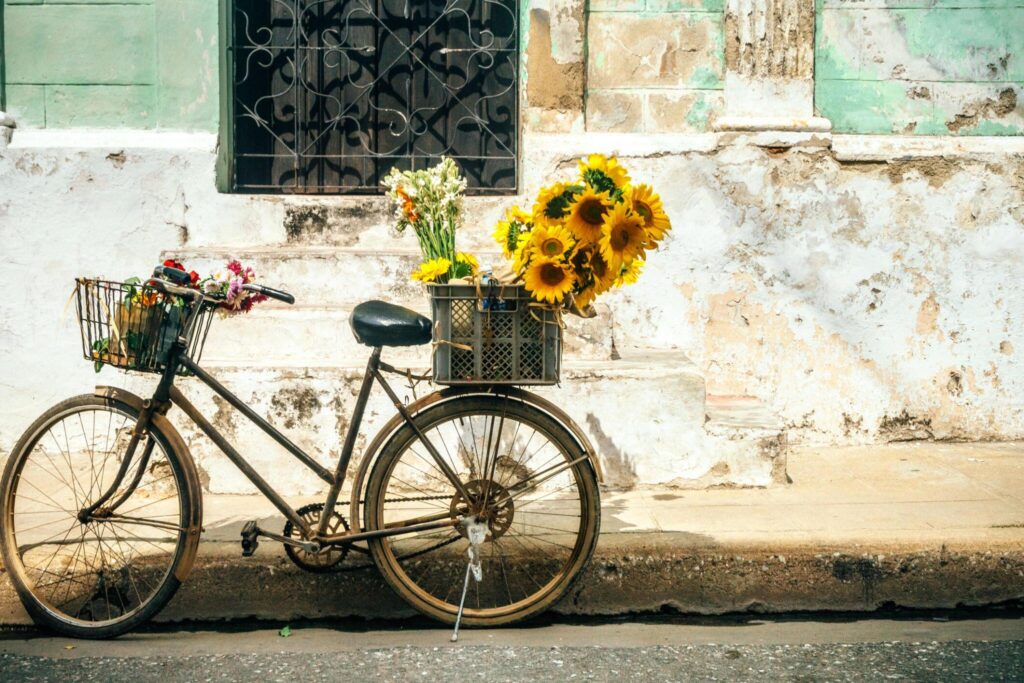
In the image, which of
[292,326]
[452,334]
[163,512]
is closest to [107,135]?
[292,326]

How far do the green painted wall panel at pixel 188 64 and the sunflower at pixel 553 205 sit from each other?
305cm

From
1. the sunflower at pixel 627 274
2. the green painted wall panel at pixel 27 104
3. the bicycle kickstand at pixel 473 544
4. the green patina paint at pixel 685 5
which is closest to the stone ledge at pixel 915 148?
the green patina paint at pixel 685 5

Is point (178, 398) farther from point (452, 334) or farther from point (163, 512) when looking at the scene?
point (452, 334)

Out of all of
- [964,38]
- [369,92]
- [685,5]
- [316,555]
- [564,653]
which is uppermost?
[685,5]

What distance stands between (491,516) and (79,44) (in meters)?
3.80

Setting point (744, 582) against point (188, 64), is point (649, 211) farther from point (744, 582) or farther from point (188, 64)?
point (188, 64)

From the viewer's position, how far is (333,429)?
17.0 ft

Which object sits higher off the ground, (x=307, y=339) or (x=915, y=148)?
(x=915, y=148)

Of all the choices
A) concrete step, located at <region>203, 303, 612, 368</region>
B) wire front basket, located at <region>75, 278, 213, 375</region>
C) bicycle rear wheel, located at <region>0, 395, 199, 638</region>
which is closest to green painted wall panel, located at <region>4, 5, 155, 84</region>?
concrete step, located at <region>203, 303, 612, 368</region>

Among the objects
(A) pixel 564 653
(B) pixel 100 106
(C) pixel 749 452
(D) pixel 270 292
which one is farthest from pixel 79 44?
(A) pixel 564 653

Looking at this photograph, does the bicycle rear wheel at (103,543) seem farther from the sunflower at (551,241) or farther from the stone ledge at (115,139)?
the stone ledge at (115,139)

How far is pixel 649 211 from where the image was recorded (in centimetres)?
380

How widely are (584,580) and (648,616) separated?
0.27 meters

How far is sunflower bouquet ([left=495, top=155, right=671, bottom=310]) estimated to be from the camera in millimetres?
3760
